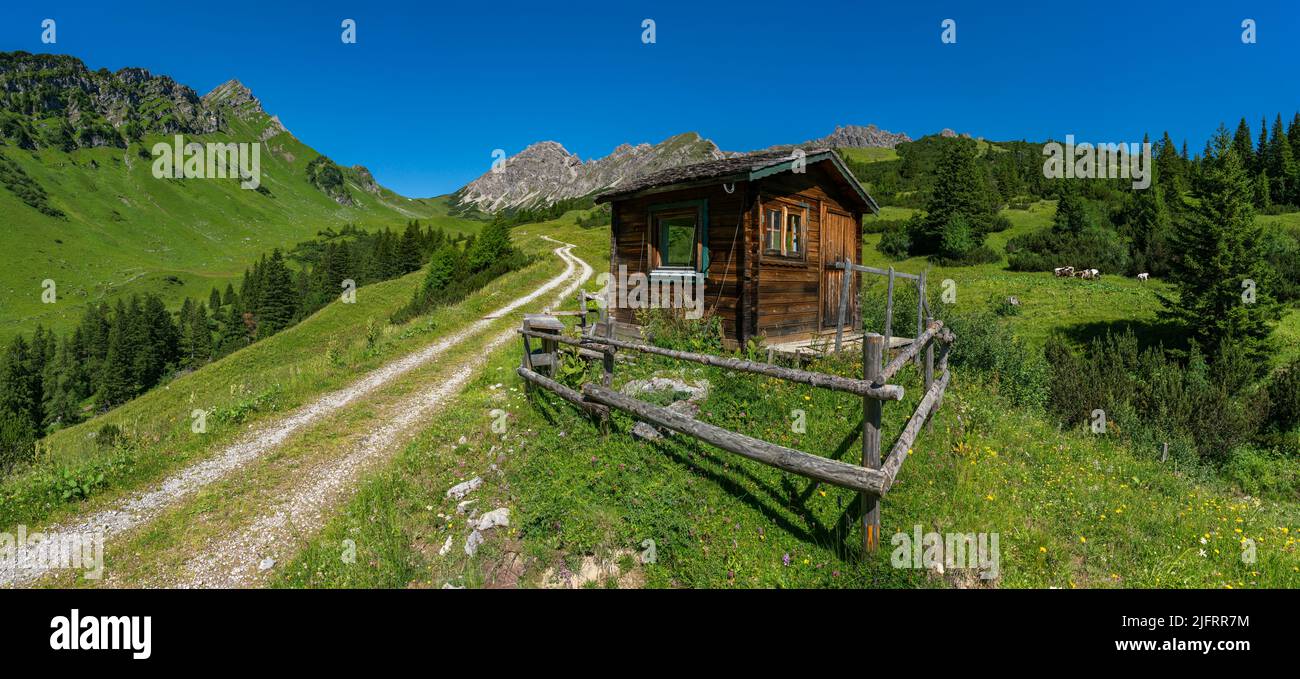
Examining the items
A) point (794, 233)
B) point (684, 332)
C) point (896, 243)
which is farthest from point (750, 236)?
point (896, 243)

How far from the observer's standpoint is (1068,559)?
5.50 m

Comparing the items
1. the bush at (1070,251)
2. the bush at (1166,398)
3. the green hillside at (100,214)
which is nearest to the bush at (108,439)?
the bush at (1166,398)

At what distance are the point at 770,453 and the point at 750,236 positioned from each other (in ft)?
25.1

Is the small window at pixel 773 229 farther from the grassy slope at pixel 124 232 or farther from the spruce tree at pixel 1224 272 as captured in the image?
the grassy slope at pixel 124 232

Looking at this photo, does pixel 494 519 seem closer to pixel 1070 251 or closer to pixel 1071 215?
pixel 1070 251

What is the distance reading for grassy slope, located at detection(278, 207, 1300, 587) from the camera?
5.43 meters

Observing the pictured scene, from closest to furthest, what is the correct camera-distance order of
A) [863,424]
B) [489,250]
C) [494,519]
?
[863,424]
[494,519]
[489,250]

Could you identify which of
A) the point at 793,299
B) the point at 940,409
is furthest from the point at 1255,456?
the point at 793,299

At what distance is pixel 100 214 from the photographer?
420ft

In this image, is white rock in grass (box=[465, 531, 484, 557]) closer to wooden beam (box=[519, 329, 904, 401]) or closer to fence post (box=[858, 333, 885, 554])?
wooden beam (box=[519, 329, 904, 401])

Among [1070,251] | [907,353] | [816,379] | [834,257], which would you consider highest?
[1070,251]

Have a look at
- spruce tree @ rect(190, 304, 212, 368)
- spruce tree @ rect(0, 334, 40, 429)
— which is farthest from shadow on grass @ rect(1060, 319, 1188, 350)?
spruce tree @ rect(190, 304, 212, 368)

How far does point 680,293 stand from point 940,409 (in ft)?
21.7
